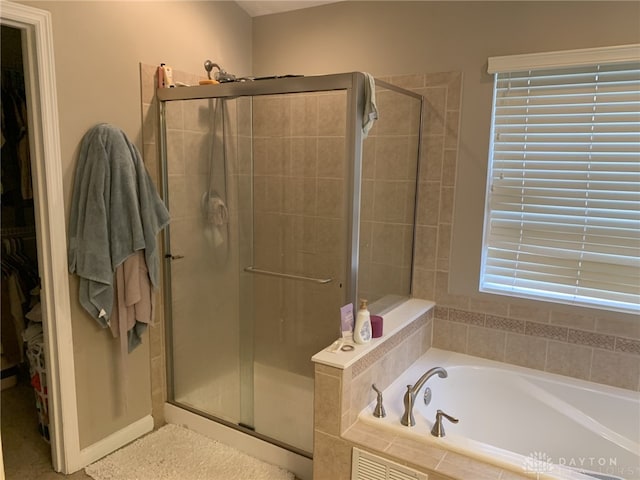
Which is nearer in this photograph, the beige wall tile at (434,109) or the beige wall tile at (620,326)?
the beige wall tile at (620,326)

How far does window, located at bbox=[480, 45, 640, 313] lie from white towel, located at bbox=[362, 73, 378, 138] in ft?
2.57

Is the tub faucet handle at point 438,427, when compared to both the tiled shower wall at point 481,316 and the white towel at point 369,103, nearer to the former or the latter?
the tiled shower wall at point 481,316

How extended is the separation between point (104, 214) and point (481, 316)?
2.02 meters

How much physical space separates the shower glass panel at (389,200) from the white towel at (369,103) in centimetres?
10

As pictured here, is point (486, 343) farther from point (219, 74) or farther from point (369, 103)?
point (219, 74)

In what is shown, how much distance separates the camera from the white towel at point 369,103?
199 centimetres

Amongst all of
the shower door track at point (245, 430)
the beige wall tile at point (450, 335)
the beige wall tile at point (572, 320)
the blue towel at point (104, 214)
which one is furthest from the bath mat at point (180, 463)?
the beige wall tile at point (572, 320)

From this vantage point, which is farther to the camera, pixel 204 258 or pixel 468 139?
pixel 204 258

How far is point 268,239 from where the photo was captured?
2.64 meters

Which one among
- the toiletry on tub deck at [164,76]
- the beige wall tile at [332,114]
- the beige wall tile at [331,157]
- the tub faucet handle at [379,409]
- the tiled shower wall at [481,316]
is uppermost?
the toiletry on tub deck at [164,76]

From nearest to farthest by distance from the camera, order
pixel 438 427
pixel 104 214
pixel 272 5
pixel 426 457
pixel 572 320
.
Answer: pixel 426 457, pixel 438 427, pixel 104 214, pixel 572 320, pixel 272 5

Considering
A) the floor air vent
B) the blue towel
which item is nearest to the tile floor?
the blue towel

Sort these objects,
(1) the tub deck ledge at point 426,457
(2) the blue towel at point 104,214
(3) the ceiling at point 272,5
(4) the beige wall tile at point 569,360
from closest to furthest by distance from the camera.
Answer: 1. (1) the tub deck ledge at point 426,457
2. (2) the blue towel at point 104,214
3. (4) the beige wall tile at point 569,360
4. (3) the ceiling at point 272,5

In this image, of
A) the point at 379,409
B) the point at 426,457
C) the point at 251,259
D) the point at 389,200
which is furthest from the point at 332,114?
the point at 426,457
